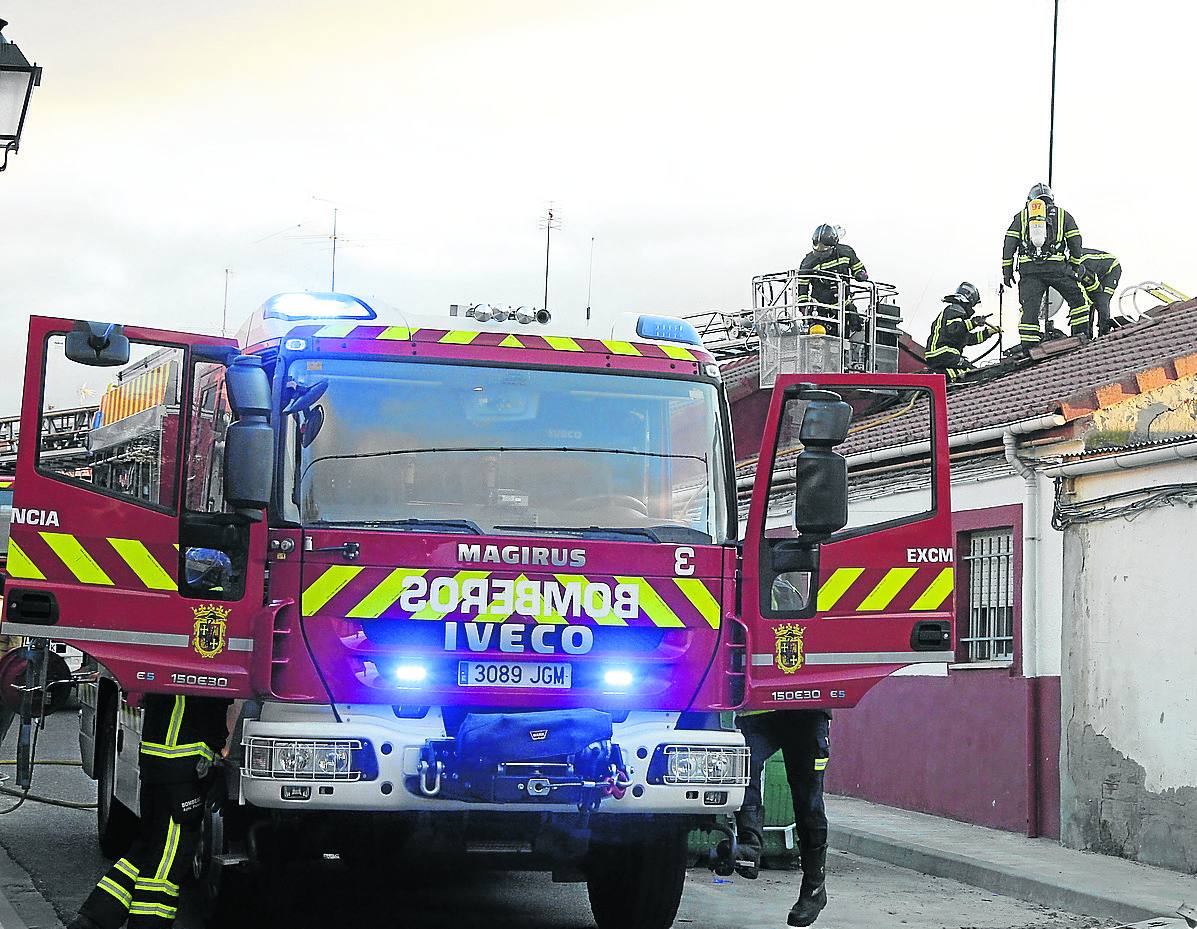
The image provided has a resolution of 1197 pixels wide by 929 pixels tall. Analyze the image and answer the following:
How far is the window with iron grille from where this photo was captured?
14016 mm

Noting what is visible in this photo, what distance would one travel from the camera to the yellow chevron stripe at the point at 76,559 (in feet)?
23.0

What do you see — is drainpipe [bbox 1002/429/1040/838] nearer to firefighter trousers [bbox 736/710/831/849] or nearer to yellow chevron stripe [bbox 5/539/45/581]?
firefighter trousers [bbox 736/710/831/849]

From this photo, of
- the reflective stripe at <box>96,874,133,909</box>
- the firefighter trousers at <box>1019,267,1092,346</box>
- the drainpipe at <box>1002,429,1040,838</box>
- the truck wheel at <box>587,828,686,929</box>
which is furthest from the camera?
the firefighter trousers at <box>1019,267,1092,346</box>

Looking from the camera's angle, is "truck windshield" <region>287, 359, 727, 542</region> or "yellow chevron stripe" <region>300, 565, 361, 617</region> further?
"truck windshield" <region>287, 359, 727, 542</region>

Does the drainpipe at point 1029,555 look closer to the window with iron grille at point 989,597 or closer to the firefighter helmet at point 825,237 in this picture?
the window with iron grille at point 989,597

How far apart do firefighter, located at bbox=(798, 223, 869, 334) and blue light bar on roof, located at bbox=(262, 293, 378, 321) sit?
15871mm

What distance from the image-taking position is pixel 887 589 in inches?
307

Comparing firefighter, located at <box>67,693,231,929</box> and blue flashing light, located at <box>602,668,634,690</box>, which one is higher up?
blue flashing light, located at <box>602,668,634,690</box>

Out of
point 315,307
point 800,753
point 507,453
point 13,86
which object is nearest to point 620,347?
point 507,453

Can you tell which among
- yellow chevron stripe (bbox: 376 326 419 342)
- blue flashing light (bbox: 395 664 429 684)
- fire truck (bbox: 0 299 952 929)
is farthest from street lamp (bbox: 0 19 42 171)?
blue flashing light (bbox: 395 664 429 684)

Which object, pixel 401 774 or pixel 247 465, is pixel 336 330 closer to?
pixel 247 465

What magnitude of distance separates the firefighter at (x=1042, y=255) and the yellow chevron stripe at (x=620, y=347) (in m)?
13.9

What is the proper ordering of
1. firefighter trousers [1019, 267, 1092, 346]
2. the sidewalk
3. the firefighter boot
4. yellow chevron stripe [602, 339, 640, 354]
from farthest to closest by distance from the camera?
firefighter trousers [1019, 267, 1092, 346] < the sidewalk < the firefighter boot < yellow chevron stripe [602, 339, 640, 354]

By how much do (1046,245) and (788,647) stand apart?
14862mm
